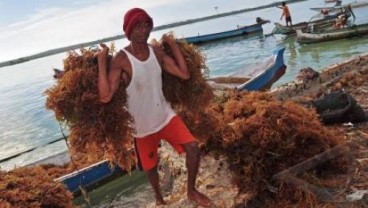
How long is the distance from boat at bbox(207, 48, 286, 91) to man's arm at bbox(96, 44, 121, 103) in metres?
8.03

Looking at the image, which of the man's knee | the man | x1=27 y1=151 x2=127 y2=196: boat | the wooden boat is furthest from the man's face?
the wooden boat

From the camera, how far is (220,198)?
15.9 ft

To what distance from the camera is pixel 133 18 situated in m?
3.87

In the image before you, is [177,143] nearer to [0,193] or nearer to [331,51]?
[0,193]

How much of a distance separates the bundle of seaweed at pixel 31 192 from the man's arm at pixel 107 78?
1660 mm

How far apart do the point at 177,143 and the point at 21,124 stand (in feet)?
65.0

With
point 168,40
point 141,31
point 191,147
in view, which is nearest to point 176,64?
point 168,40

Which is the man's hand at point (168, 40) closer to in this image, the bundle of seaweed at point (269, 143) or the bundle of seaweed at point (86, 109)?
the bundle of seaweed at point (86, 109)

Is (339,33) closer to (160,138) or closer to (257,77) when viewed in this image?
(257,77)

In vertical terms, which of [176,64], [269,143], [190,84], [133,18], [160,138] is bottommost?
[269,143]

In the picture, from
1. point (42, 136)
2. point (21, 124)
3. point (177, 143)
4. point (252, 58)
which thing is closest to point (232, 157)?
point (177, 143)

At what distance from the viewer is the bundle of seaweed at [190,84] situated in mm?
4594

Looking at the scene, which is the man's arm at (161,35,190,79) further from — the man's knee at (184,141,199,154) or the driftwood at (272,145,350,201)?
the driftwood at (272,145,350,201)

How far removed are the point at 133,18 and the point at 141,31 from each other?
0.15 meters
